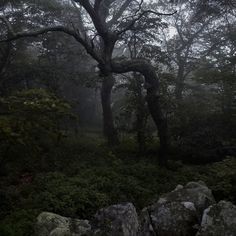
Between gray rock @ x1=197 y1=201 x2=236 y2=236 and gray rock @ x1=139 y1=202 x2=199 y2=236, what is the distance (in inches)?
17.6

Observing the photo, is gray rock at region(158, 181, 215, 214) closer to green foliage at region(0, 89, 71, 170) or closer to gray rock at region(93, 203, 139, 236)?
gray rock at region(93, 203, 139, 236)

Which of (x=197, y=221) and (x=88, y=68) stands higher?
(x=88, y=68)

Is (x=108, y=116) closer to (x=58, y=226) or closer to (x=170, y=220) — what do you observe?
(x=170, y=220)

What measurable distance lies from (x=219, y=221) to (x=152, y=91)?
5.88 metres

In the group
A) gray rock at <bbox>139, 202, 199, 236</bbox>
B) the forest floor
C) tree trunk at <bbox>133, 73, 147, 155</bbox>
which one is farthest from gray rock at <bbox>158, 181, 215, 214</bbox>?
tree trunk at <bbox>133, 73, 147, 155</bbox>

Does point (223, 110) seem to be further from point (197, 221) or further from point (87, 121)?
point (87, 121)

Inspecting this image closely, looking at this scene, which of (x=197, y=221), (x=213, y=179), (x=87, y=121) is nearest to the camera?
(x=197, y=221)

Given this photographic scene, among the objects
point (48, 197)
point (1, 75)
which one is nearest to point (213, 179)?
point (48, 197)

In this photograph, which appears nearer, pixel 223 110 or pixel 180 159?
pixel 180 159

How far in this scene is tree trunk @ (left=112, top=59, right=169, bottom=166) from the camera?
36.3ft

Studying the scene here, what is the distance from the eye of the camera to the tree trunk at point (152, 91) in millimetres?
11055

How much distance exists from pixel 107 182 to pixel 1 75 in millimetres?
8343

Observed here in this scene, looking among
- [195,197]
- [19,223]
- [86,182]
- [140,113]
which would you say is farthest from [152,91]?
[19,223]

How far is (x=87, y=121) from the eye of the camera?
23.8 metres
